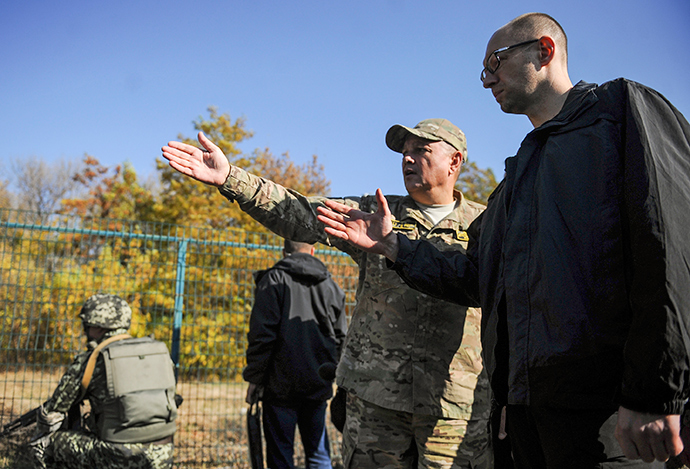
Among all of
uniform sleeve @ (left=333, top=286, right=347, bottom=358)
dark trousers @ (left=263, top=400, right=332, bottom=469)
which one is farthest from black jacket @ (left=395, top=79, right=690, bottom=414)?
uniform sleeve @ (left=333, top=286, right=347, bottom=358)

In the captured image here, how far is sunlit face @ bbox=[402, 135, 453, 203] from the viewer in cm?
293

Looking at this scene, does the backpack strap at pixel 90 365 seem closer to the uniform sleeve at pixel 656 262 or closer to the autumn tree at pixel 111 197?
the uniform sleeve at pixel 656 262

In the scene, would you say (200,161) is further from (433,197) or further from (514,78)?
(514,78)

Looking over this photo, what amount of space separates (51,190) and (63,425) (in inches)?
1088

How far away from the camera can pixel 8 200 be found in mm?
25250

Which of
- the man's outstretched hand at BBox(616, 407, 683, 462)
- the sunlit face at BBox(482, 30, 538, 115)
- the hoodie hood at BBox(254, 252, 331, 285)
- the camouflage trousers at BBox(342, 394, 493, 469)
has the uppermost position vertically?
the sunlit face at BBox(482, 30, 538, 115)

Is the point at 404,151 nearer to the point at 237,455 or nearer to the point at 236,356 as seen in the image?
the point at 236,356

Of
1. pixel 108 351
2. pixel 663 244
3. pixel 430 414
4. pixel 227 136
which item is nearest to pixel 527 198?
pixel 663 244

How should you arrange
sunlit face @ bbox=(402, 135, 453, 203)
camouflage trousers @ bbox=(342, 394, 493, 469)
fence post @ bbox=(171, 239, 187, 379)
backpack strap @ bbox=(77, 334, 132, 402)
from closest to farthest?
camouflage trousers @ bbox=(342, 394, 493, 469), sunlit face @ bbox=(402, 135, 453, 203), backpack strap @ bbox=(77, 334, 132, 402), fence post @ bbox=(171, 239, 187, 379)

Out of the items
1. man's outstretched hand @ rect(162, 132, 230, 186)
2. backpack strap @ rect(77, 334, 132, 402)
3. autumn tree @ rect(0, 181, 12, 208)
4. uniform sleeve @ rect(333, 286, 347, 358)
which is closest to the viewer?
man's outstretched hand @ rect(162, 132, 230, 186)

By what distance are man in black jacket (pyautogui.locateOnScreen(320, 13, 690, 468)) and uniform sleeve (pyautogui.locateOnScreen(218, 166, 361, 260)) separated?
48.2 inches

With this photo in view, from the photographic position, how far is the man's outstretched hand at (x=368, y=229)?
7.34 feet

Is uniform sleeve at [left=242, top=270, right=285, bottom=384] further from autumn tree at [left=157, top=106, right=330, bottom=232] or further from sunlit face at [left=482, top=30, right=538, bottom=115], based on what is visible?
autumn tree at [left=157, top=106, right=330, bottom=232]

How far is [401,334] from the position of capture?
2.64 metres
